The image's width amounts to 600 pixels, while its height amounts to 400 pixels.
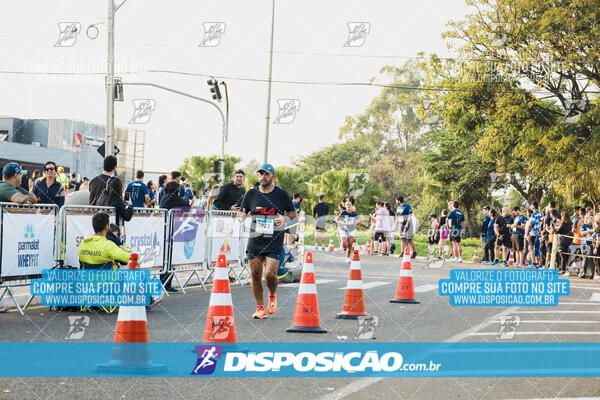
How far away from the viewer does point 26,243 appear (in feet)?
33.3

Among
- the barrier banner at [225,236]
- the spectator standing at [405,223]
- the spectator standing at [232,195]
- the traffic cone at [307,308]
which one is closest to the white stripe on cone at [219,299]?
the traffic cone at [307,308]

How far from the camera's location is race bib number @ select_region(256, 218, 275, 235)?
9797mm

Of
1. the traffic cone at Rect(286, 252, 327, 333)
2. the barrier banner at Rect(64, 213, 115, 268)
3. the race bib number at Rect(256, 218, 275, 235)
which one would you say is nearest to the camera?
the traffic cone at Rect(286, 252, 327, 333)

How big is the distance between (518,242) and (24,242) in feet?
58.4

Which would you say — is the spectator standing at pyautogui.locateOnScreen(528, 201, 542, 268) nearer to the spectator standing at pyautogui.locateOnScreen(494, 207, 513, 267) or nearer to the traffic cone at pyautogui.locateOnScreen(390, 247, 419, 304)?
the spectator standing at pyautogui.locateOnScreen(494, 207, 513, 267)

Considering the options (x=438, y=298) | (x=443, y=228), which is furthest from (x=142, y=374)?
(x=443, y=228)

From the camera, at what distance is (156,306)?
1145 cm

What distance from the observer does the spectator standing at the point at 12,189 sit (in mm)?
10344

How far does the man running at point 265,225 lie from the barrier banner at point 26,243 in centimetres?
271

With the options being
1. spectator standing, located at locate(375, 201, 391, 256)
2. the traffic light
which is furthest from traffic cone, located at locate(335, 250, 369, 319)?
the traffic light

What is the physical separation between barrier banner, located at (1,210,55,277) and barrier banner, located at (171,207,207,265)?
2.92 meters

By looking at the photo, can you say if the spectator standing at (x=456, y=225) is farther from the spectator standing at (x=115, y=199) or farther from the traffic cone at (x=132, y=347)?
the traffic cone at (x=132, y=347)

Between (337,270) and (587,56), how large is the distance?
1342cm

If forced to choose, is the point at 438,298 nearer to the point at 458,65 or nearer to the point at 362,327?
the point at 362,327
